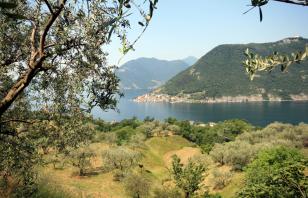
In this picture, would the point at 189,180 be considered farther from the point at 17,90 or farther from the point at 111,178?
the point at 17,90

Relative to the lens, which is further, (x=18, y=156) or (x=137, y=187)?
(x=137, y=187)

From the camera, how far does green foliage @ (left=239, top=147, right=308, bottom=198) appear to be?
19.1 metres

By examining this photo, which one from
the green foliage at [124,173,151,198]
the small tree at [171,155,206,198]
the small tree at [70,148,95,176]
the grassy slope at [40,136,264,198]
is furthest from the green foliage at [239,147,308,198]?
the small tree at [70,148,95,176]

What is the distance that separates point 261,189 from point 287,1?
22.0 m

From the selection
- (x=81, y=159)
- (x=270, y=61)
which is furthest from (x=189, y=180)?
(x=270, y=61)

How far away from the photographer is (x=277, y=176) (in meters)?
16.7

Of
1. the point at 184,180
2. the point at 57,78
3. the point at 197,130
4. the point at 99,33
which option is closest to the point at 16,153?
the point at 57,78

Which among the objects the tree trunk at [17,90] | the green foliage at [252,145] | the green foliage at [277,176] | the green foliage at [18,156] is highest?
the tree trunk at [17,90]

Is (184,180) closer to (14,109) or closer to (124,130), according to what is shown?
(14,109)

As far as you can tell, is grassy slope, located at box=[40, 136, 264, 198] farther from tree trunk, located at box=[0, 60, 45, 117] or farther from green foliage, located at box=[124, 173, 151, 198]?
tree trunk, located at box=[0, 60, 45, 117]

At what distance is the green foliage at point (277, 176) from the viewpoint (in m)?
19.1

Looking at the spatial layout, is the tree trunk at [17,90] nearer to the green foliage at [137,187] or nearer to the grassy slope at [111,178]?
the grassy slope at [111,178]

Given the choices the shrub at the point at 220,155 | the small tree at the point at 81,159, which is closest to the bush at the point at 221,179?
the shrub at the point at 220,155

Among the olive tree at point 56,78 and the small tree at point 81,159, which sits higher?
the olive tree at point 56,78
